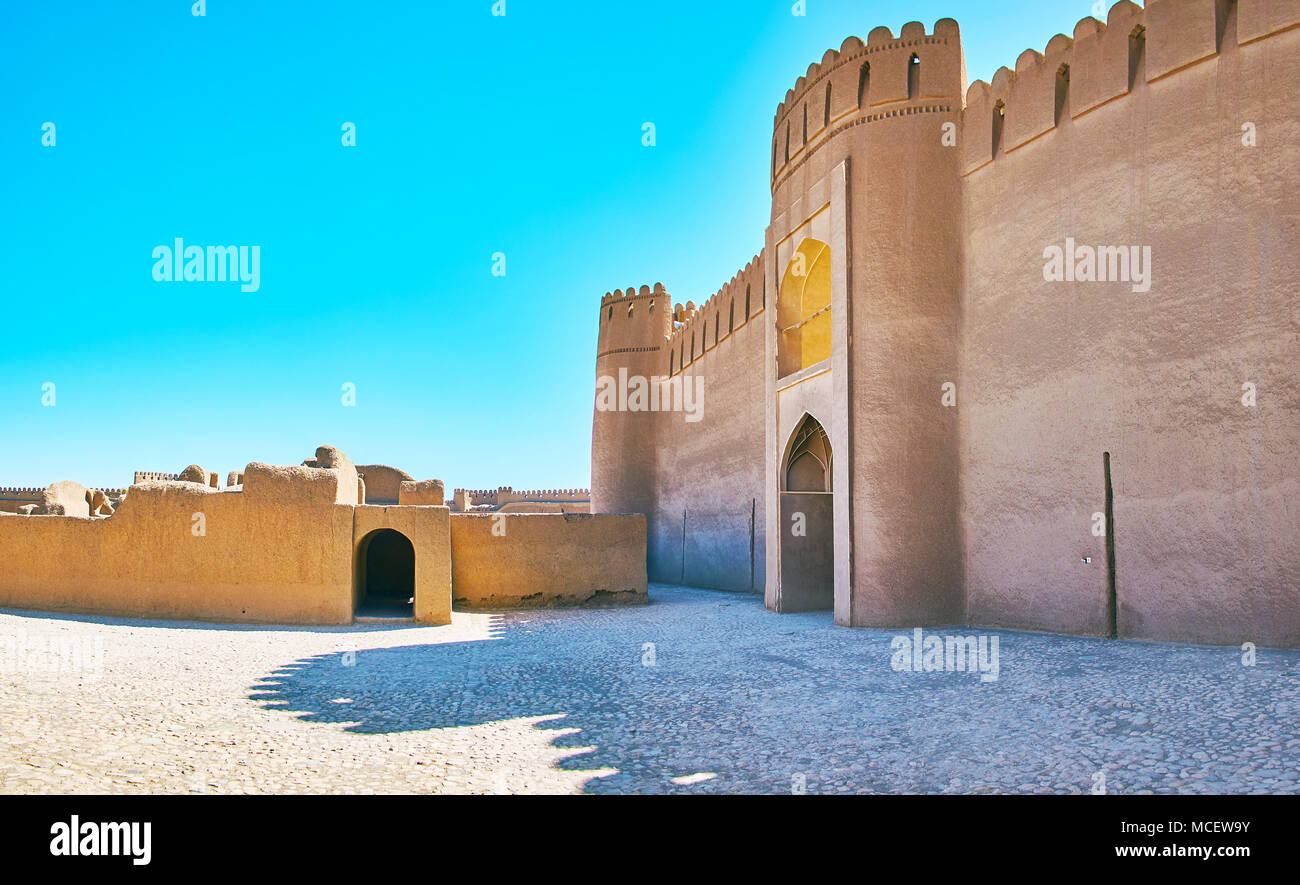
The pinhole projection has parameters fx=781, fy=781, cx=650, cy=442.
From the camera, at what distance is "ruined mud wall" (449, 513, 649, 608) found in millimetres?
13953

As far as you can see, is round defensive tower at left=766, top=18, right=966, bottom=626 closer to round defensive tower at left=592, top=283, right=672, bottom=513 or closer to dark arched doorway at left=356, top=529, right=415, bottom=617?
dark arched doorway at left=356, top=529, right=415, bottom=617

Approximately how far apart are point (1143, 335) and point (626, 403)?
17.7 m

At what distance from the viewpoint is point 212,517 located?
11867 millimetres

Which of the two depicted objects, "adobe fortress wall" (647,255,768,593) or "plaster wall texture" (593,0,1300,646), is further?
"adobe fortress wall" (647,255,768,593)

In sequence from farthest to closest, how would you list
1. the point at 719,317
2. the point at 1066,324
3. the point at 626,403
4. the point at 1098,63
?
the point at 626,403 < the point at 719,317 < the point at 1066,324 < the point at 1098,63

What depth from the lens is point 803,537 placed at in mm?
13266

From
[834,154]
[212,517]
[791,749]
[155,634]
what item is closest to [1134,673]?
[791,749]

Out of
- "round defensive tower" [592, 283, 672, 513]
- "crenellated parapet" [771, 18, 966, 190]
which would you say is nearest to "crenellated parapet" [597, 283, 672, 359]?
"round defensive tower" [592, 283, 672, 513]

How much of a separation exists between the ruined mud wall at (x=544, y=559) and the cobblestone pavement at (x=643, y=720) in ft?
14.8

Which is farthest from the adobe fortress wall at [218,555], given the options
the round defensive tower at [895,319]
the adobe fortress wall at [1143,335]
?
the adobe fortress wall at [1143,335]

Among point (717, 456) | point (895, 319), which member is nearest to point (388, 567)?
point (717, 456)

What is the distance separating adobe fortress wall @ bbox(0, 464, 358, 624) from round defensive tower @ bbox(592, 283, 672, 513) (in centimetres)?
1281

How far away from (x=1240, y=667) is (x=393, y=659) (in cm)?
820

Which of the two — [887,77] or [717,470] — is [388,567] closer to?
[717,470]
